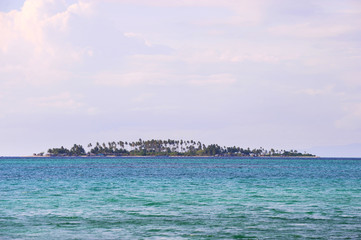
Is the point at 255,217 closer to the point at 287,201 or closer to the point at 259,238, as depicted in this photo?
the point at 259,238

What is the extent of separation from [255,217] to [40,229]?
14263 mm

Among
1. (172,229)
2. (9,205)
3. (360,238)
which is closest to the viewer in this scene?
(360,238)

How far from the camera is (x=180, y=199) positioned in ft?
156

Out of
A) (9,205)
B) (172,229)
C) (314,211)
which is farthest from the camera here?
(9,205)

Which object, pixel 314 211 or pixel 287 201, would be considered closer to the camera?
pixel 314 211

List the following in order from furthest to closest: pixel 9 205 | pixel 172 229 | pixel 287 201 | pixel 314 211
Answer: pixel 287 201, pixel 9 205, pixel 314 211, pixel 172 229

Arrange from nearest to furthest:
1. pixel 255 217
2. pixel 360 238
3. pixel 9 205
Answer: pixel 360 238 → pixel 255 217 → pixel 9 205

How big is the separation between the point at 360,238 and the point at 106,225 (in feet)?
49.1

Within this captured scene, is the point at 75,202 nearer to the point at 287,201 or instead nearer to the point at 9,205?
the point at 9,205

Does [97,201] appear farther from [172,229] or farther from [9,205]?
[172,229]

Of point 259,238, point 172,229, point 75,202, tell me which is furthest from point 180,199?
point 259,238

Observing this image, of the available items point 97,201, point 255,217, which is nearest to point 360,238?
point 255,217

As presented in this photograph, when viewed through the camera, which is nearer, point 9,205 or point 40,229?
point 40,229

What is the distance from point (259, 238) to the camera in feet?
89.7
